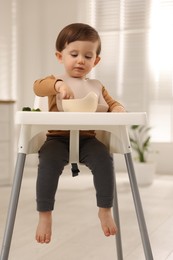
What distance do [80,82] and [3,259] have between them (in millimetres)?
517

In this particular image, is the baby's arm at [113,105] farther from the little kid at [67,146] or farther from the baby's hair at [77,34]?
the baby's hair at [77,34]

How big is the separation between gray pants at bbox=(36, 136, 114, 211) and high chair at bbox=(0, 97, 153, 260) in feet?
0.11

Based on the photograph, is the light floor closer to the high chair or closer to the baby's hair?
the high chair

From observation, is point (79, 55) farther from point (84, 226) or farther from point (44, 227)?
point (84, 226)

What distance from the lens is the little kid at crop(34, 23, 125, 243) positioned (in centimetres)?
121

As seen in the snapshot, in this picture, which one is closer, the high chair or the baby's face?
the high chair

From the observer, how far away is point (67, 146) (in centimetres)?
128

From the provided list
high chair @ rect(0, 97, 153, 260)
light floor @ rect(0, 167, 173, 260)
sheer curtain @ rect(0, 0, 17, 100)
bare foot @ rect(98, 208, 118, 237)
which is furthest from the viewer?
sheer curtain @ rect(0, 0, 17, 100)

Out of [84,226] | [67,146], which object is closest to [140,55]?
[84,226]

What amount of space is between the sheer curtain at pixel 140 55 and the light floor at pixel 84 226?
126cm

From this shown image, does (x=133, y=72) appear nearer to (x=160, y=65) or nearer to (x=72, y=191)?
(x=160, y=65)

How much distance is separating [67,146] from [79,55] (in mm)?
246

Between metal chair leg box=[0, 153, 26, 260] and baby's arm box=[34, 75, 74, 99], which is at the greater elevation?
baby's arm box=[34, 75, 74, 99]

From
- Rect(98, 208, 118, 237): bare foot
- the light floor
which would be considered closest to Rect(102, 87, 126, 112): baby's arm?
Rect(98, 208, 118, 237): bare foot
